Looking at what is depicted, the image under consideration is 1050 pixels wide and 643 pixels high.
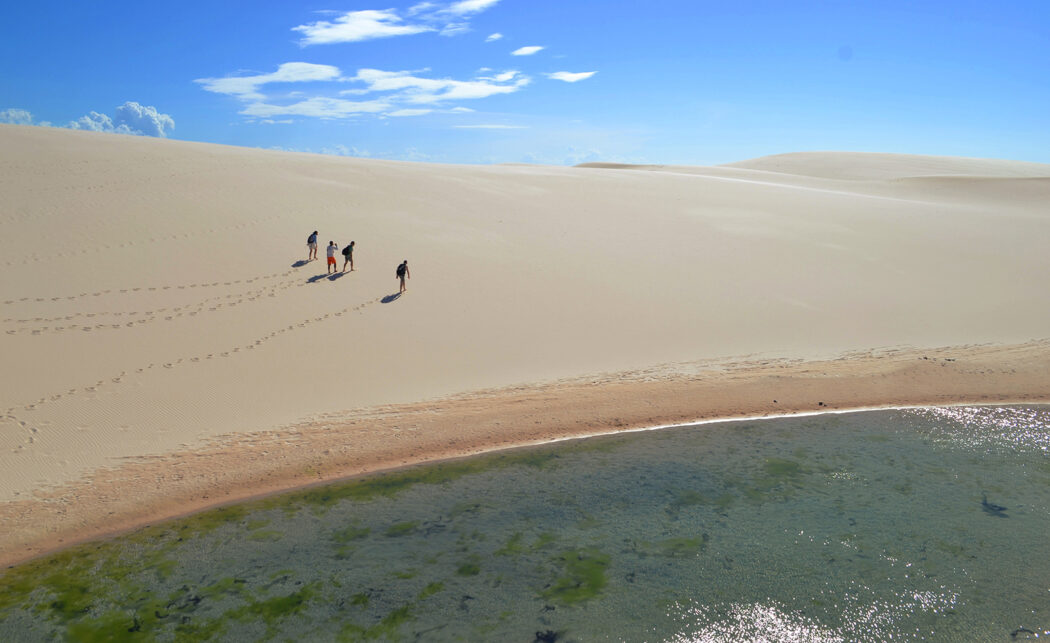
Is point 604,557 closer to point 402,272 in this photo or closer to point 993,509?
point 993,509

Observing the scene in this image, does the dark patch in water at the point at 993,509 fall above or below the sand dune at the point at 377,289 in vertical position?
below

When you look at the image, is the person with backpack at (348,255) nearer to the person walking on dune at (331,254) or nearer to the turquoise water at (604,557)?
the person walking on dune at (331,254)

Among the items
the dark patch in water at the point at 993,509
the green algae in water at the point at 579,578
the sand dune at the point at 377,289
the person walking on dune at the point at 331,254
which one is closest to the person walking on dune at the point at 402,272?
the sand dune at the point at 377,289

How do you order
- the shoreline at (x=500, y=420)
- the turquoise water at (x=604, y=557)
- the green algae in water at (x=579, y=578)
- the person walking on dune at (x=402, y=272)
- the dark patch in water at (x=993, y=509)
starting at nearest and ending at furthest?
the turquoise water at (x=604, y=557), the green algae in water at (x=579, y=578), the shoreline at (x=500, y=420), the dark patch in water at (x=993, y=509), the person walking on dune at (x=402, y=272)

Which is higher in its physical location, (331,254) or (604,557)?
(331,254)

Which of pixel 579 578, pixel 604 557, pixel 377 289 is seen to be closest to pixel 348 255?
pixel 377 289

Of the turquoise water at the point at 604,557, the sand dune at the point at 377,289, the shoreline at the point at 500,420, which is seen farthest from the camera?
Answer: the sand dune at the point at 377,289
